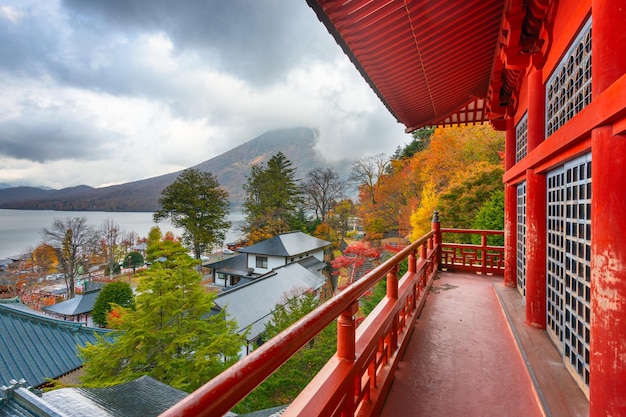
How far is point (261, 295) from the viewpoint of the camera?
16.6 m

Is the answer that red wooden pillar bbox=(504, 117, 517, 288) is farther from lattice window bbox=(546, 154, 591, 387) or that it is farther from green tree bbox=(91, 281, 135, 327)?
green tree bbox=(91, 281, 135, 327)

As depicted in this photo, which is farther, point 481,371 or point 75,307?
point 75,307

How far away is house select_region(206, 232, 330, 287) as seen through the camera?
24609mm

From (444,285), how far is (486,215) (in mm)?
6393

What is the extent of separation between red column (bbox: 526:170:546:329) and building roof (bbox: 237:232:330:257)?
836 inches

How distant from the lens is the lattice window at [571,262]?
2.32 meters

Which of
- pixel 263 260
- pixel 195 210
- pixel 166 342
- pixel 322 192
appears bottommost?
pixel 263 260

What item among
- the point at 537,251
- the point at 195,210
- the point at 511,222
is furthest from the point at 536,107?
the point at 195,210

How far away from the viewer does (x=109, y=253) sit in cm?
3462

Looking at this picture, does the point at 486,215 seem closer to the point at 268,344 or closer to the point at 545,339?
the point at 545,339

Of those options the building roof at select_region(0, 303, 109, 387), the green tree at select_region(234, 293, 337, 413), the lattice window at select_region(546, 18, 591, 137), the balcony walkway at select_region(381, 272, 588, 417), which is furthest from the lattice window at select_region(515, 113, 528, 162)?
the building roof at select_region(0, 303, 109, 387)

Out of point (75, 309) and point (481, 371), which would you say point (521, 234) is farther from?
point (75, 309)

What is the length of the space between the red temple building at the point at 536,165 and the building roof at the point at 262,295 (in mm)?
10151

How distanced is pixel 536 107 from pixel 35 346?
13432 mm
